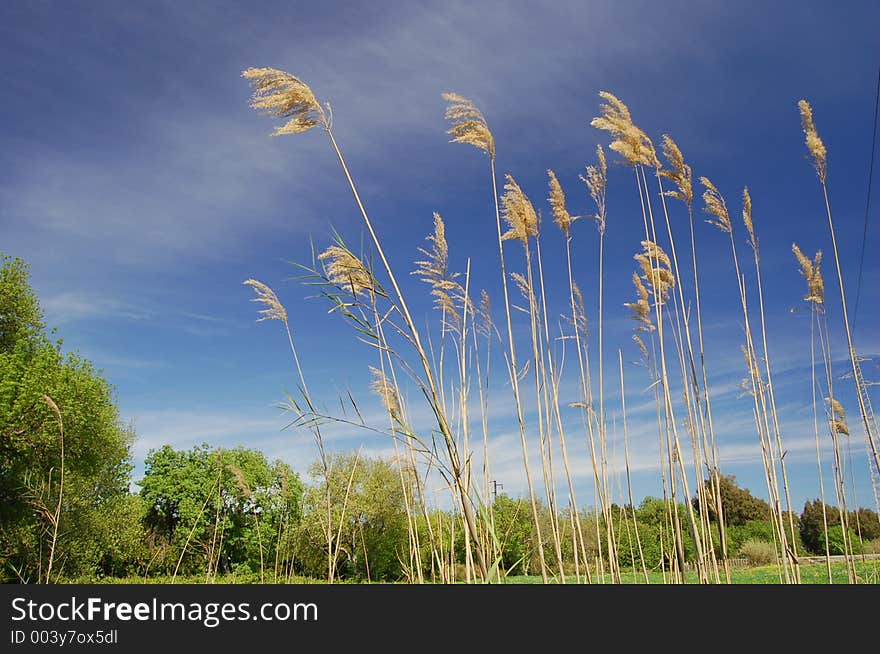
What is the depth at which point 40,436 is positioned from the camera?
13.4m

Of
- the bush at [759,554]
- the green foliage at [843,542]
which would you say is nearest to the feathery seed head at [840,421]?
the green foliage at [843,542]

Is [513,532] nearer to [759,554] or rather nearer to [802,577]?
[759,554]

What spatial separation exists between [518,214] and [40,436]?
1366 cm

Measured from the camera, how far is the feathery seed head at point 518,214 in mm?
3871

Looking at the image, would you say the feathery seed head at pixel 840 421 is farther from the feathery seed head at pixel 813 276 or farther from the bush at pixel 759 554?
the bush at pixel 759 554

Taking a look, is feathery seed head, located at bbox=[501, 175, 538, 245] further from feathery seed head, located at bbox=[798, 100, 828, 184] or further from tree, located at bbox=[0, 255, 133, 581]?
tree, located at bbox=[0, 255, 133, 581]

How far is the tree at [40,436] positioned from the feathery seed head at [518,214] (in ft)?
41.2

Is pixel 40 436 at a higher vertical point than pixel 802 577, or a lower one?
higher

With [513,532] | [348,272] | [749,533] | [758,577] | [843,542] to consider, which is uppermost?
[348,272]

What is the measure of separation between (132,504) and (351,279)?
78.2 feet

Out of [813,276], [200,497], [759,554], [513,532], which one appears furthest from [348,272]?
[200,497]

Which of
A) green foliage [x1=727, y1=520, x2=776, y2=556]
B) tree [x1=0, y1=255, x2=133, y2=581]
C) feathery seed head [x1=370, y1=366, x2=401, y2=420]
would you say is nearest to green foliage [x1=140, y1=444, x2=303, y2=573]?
tree [x1=0, y1=255, x2=133, y2=581]

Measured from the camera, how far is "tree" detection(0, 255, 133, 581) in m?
13.5
